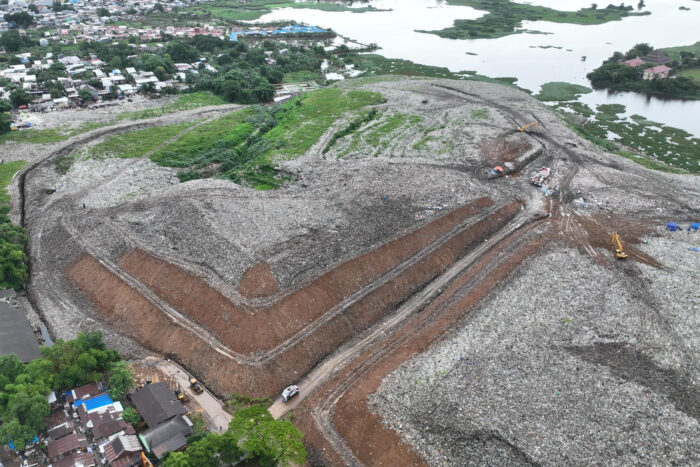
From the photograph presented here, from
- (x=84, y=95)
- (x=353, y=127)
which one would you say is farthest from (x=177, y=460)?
(x=84, y=95)

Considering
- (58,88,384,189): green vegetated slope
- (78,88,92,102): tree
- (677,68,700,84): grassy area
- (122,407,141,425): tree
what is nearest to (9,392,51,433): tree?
(122,407,141,425): tree

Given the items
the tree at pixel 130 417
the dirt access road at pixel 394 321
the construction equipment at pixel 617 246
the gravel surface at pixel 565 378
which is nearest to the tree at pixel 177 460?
the tree at pixel 130 417

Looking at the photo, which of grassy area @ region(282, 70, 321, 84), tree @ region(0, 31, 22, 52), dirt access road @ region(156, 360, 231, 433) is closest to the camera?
dirt access road @ region(156, 360, 231, 433)

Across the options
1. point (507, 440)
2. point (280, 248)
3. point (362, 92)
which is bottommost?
point (507, 440)

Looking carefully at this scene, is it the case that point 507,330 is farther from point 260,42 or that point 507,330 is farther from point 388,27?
point 388,27

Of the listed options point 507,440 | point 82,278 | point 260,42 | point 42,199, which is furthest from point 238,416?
point 260,42

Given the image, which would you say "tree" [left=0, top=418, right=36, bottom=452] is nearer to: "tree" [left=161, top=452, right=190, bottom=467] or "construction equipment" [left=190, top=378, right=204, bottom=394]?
"tree" [left=161, top=452, right=190, bottom=467]
